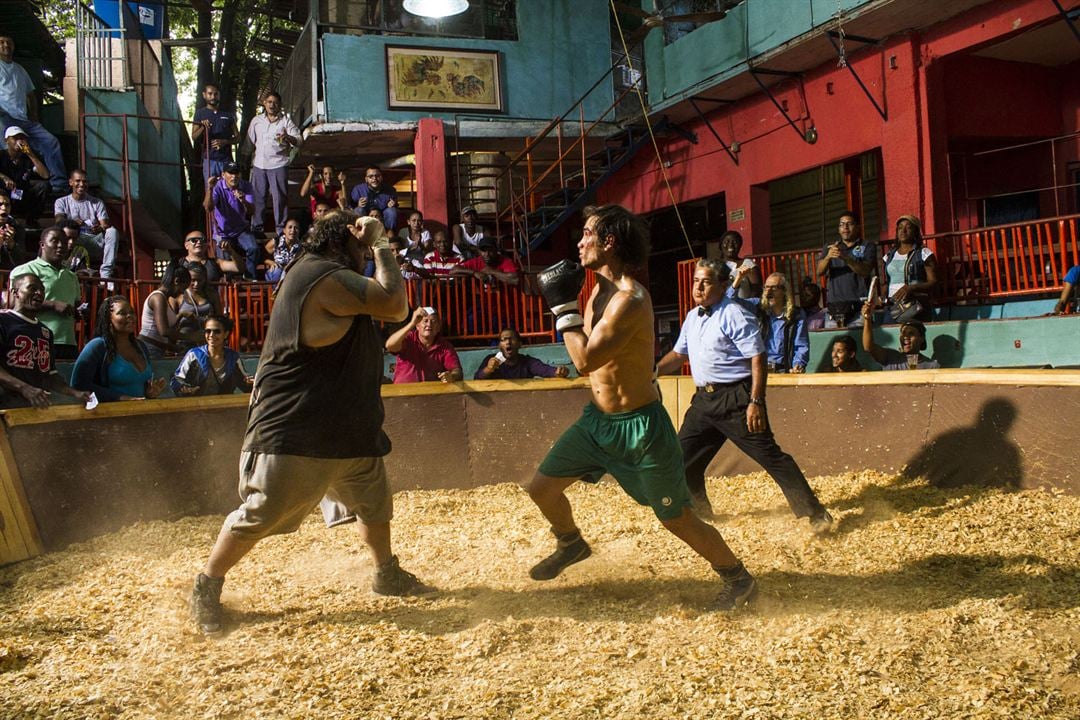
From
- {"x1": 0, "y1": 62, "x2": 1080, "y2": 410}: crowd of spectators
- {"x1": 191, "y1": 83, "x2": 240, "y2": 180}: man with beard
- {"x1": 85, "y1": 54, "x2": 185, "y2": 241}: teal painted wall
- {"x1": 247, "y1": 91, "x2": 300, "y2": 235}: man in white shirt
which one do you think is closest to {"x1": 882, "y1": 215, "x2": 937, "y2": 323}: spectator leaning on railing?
{"x1": 0, "y1": 62, "x2": 1080, "y2": 410}: crowd of spectators

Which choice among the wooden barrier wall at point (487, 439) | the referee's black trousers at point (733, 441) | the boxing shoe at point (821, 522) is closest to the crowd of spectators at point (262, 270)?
the wooden barrier wall at point (487, 439)

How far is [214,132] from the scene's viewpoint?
1523 cm

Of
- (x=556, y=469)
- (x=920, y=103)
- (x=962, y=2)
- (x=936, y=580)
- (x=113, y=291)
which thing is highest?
(x=962, y=2)

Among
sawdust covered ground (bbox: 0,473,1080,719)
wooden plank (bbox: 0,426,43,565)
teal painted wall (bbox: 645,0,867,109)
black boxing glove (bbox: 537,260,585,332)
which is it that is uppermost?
teal painted wall (bbox: 645,0,867,109)

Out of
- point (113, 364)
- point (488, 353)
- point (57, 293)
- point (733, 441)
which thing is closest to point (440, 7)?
point (488, 353)

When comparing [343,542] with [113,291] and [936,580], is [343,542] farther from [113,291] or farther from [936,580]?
[113,291]

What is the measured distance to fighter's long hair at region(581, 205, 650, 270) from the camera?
178 inches

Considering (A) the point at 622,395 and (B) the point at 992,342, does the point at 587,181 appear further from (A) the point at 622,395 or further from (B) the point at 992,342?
(A) the point at 622,395

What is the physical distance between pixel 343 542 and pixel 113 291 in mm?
5086

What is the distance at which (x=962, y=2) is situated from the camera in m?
11.4

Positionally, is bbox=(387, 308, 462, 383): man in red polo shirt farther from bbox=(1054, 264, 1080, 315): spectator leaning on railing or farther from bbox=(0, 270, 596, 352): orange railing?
bbox=(1054, 264, 1080, 315): spectator leaning on railing

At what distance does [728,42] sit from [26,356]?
11.2 metres

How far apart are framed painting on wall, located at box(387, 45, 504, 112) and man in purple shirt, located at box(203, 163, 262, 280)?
356 cm

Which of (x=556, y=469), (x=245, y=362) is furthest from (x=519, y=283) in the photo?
(x=556, y=469)
